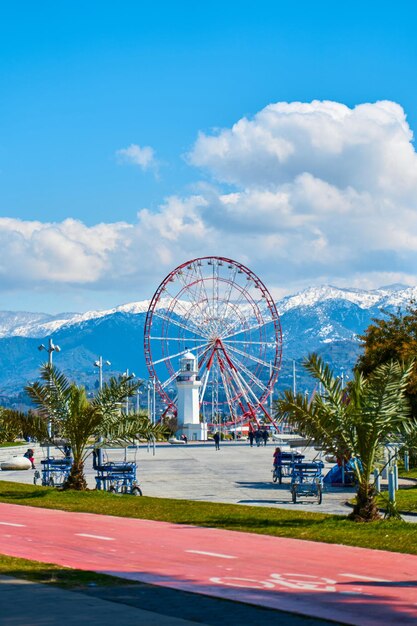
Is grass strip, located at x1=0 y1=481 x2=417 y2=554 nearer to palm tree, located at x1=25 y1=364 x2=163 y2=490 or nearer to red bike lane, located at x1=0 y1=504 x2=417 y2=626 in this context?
red bike lane, located at x1=0 y1=504 x2=417 y2=626

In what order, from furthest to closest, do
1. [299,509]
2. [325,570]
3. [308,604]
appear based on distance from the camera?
[299,509] < [325,570] < [308,604]

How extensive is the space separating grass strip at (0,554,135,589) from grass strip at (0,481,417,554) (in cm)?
522

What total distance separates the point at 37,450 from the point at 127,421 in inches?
1303

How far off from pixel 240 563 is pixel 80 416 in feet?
45.1

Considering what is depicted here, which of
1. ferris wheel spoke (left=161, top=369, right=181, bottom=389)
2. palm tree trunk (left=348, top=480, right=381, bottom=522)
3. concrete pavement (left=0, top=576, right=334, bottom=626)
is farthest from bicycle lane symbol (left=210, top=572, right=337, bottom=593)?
ferris wheel spoke (left=161, top=369, right=181, bottom=389)

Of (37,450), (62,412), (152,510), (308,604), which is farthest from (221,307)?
(308,604)

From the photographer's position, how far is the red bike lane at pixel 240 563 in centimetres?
1105

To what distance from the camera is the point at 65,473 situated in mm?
34219

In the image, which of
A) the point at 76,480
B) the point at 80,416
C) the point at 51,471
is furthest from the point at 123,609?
the point at 51,471

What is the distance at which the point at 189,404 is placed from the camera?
104 meters

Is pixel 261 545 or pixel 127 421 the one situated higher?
pixel 127 421

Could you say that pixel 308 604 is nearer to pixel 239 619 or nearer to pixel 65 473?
pixel 239 619

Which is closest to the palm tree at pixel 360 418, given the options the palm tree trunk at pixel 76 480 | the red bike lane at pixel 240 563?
the red bike lane at pixel 240 563

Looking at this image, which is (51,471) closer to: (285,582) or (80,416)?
(80,416)
